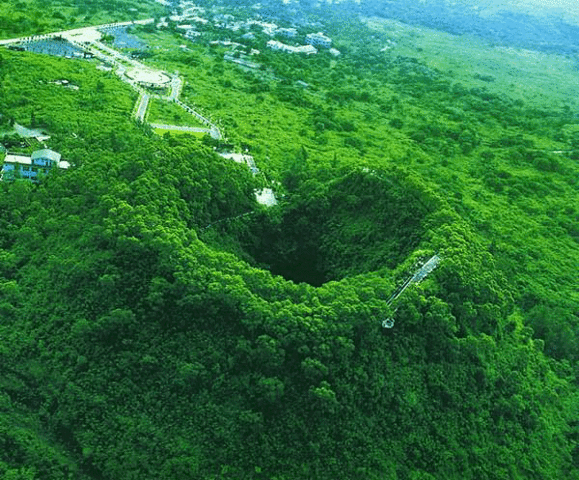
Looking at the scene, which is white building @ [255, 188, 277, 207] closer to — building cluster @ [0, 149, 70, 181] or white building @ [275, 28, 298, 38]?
building cluster @ [0, 149, 70, 181]

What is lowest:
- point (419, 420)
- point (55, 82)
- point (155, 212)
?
point (55, 82)

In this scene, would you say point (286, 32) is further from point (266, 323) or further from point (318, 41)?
point (266, 323)

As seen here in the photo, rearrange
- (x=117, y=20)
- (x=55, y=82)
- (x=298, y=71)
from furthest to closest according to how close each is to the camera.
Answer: (x=117, y=20), (x=298, y=71), (x=55, y=82)

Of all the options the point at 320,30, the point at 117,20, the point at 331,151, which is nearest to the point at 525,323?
the point at 331,151

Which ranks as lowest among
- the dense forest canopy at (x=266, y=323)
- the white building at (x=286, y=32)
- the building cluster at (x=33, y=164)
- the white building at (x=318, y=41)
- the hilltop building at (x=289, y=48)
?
the white building at (x=286, y=32)

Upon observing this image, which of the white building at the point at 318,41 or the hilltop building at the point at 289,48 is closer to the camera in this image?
the hilltop building at the point at 289,48

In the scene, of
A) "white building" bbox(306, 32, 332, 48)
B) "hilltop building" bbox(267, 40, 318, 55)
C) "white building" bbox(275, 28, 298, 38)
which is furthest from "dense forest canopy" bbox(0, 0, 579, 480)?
"white building" bbox(275, 28, 298, 38)

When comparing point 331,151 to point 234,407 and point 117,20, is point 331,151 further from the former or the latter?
point 117,20

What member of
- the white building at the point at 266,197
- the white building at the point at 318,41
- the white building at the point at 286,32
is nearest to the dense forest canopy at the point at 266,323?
the white building at the point at 266,197

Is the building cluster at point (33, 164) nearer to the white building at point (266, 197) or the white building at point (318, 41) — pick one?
the white building at point (266, 197)

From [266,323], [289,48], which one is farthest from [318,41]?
[266,323]

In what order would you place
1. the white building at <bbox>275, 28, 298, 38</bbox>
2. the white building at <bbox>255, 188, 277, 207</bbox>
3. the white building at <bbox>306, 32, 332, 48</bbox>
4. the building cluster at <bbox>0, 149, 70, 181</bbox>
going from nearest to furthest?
the building cluster at <bbox>0, 149, 70, 181</bbox>, the white building at <bbox>255, 188, 277, 207</bbox>, the white building at <bbox>306, 32, 332, 48</bbox>, the white building at <bbox>275, 28, 298, 38</bbox>
